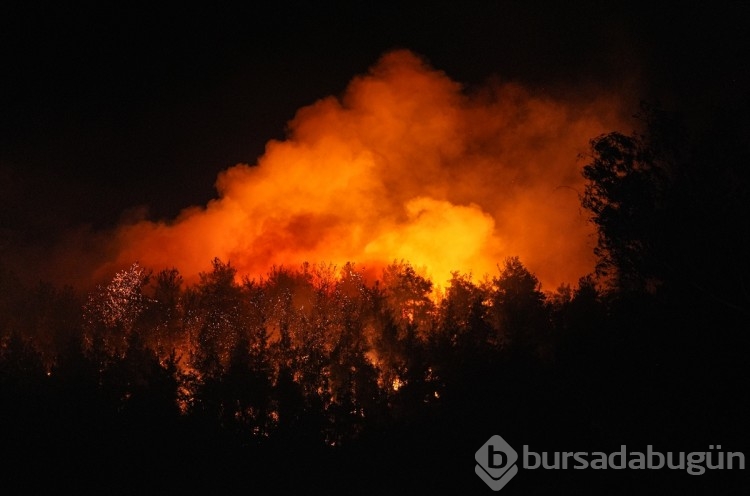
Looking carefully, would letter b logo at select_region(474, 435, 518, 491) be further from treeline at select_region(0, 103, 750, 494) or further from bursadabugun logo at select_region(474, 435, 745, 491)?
treeline at select_region(0, 103, 750, 494)

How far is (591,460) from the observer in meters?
19.3

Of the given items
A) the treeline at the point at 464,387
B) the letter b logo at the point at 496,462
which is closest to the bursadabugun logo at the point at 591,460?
the letter b logo at the point at 496,462

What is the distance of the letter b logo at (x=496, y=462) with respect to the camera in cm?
1931

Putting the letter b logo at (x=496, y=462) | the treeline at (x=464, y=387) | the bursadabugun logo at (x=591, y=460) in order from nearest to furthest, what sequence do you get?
the bursadabugun logo at (x=591, y=460) → the treeline at (x=464, y=387) → the letter b logo at (x=496, y=462)

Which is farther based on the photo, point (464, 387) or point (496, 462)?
point (464, 387)

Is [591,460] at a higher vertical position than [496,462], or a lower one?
A: higher

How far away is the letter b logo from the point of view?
19312mm

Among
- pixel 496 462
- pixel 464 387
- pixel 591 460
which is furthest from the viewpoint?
pixel 464 387

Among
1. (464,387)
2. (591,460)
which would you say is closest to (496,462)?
(591,460)

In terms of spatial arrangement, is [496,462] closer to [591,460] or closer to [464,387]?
[591,460]

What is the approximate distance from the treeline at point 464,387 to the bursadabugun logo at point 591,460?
1.24 ft

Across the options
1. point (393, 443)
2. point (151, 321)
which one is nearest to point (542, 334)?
point (393, 443)

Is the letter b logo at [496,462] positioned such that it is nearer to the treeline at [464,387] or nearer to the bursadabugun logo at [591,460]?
the bursadabugun logo at [591,460]

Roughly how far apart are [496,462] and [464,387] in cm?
469
